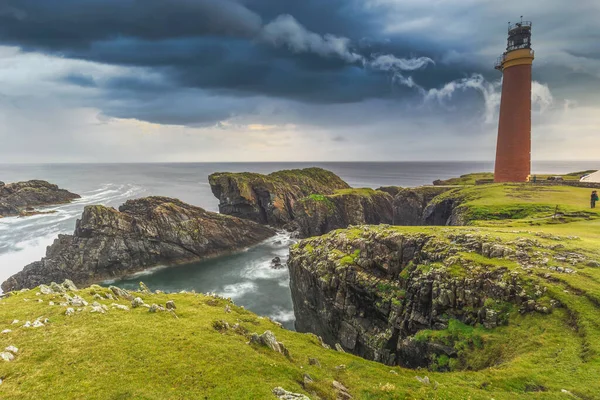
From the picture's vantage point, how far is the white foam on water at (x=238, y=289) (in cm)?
5231

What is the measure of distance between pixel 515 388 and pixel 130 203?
83.3m

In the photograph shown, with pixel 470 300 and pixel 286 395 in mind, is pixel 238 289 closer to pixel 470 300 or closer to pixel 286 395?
pixel 470 300

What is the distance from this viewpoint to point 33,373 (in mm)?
12773

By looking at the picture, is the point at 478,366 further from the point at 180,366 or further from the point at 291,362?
the point at 180,366

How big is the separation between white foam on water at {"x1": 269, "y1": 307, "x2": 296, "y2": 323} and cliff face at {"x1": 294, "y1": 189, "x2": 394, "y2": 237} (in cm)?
4094

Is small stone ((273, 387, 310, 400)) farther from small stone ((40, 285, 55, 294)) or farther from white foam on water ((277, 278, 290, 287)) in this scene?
white foam on water ((277, 278, 290, 287))

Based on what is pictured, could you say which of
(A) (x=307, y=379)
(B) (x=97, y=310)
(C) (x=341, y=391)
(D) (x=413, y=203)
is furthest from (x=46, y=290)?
(D) (x=413, y=203)

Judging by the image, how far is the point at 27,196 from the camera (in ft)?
409

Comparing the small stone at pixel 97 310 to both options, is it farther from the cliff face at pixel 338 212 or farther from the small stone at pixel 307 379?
the cliff face at pixel 338 212

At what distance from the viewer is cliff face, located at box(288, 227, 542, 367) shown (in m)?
22.8

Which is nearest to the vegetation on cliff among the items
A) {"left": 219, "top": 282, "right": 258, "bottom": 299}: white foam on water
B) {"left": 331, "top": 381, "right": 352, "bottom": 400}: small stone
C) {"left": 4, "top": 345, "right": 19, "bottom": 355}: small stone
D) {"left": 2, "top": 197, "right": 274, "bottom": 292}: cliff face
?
→ {"left": 331, "top": 381, "right": 352, "bottom": 400}: small stone

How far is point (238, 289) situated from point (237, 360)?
41.0 meters

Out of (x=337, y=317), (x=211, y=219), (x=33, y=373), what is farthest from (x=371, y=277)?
(x=211, y=219)

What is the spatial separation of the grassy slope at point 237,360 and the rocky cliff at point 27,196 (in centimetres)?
12240
